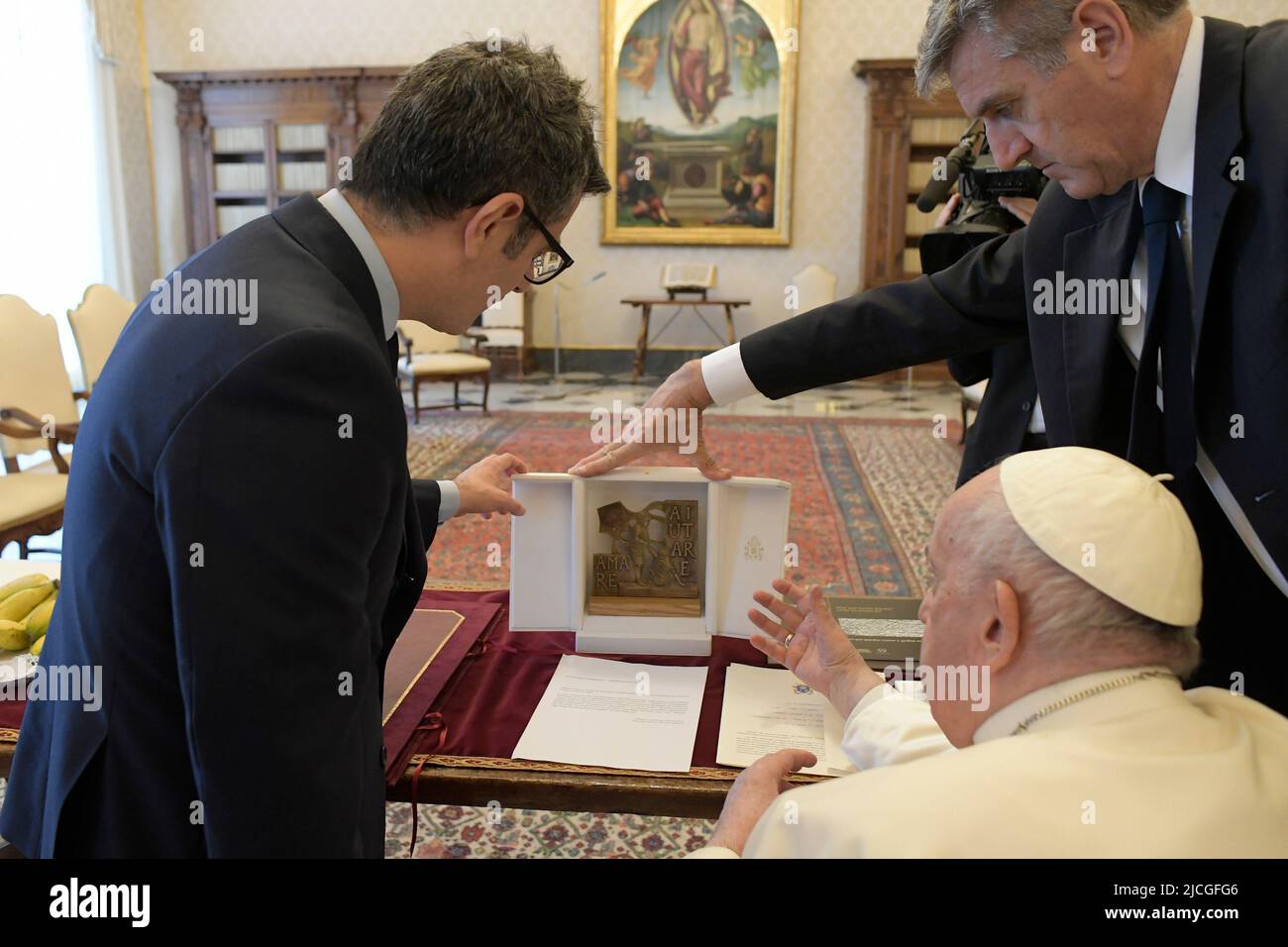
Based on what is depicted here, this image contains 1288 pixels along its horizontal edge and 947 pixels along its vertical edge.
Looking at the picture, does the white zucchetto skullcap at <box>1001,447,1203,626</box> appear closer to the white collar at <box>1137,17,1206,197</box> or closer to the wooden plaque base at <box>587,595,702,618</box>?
the white collar at <box>1137,17,1206,197</box>

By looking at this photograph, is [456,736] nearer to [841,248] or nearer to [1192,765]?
[1192,765]

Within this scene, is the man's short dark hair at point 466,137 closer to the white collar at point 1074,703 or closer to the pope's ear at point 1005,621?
the pope's ear at point 1005,621

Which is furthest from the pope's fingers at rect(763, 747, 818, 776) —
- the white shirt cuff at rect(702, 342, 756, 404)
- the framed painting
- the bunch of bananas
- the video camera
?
the framed painting

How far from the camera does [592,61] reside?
11320 millimetres

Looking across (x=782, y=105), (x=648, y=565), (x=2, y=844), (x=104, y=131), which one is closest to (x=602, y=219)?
(x=782, y=105)

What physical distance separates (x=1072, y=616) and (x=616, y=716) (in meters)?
0.86

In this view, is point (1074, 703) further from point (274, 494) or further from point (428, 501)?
point (428, 501)

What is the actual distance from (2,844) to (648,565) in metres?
1.16

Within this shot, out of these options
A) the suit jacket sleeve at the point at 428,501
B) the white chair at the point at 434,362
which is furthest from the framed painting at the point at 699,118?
the suit jacket sleeve at the point at 428,501

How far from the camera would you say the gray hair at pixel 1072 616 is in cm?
104

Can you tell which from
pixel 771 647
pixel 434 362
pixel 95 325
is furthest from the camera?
pixel 434 362

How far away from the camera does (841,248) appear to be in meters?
11.5

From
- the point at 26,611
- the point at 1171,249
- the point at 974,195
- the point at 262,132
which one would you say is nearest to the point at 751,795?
the point at 1171,249

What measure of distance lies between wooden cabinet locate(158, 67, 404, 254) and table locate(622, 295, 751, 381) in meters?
3.75
